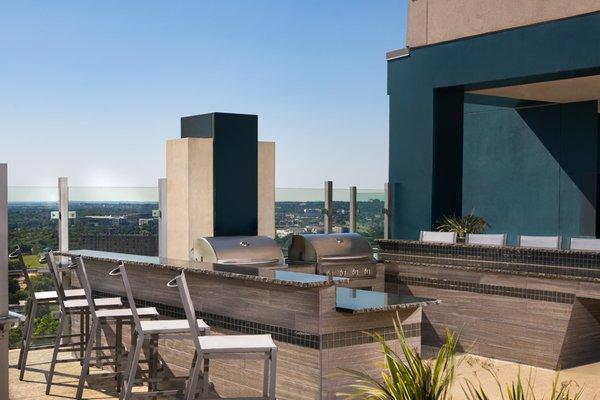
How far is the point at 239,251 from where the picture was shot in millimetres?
7055

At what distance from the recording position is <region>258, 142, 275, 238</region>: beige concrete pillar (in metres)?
7.98

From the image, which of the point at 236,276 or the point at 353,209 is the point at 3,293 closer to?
the point at 236,276

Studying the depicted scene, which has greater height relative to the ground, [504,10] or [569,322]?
[504,10]

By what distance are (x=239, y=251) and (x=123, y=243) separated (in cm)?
148

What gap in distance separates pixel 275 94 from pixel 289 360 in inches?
598

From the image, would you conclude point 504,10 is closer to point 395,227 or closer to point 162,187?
point 395,227

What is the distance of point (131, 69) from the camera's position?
17.8 m

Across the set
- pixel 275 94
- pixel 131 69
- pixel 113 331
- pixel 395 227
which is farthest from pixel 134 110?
pixel 113 331

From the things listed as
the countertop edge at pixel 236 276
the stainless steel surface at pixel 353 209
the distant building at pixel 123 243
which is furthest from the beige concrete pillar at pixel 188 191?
the stainless steel surface at pixel 353 209

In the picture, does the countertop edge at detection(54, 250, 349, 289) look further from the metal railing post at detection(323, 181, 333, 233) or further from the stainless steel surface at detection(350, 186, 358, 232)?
the stainless steel surface at detection(350, 186, 358, 232)

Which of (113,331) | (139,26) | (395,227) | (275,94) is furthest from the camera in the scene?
(275,94)

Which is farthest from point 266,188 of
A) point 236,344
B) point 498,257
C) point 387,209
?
point 236,344

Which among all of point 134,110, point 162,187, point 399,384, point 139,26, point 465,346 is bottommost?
point 465,346

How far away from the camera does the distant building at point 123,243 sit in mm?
7852
